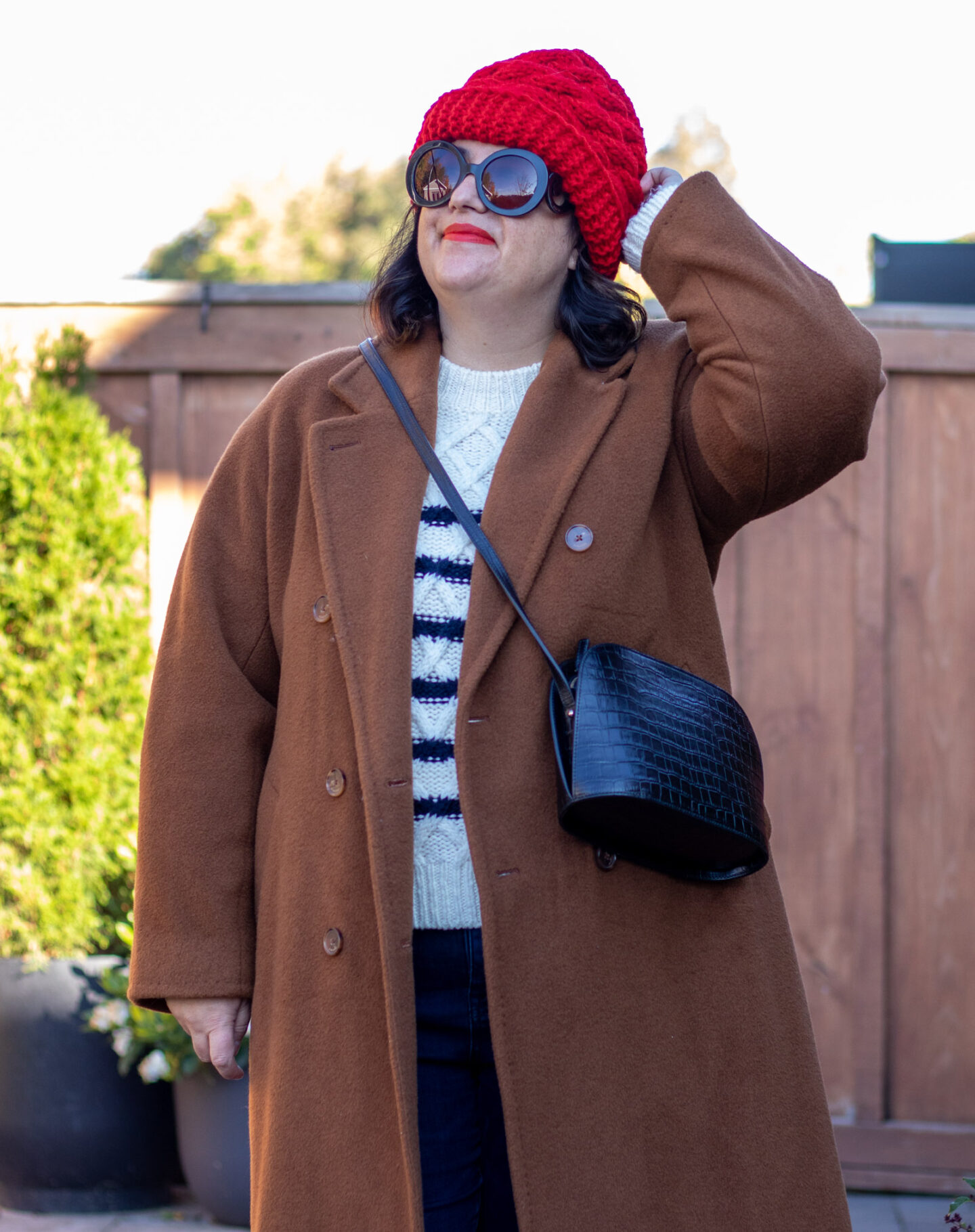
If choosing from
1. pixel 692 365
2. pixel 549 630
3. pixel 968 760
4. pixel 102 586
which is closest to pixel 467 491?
pixel 549 630

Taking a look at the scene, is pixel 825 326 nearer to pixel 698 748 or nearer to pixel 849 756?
pixel 698 748

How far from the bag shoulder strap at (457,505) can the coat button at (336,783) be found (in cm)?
30

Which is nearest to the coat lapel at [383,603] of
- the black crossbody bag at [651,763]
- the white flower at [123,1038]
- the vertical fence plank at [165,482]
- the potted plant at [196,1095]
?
the black crossbody bag at [651,763]

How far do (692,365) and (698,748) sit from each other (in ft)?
1.89

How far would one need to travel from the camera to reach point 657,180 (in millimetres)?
1790

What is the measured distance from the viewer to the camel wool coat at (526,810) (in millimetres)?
1515

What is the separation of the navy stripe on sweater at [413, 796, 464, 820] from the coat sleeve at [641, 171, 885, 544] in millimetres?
527

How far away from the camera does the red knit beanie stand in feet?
5.48

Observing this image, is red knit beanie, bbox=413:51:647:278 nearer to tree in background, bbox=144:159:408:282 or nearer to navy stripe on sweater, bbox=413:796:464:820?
navy stripe on sweater, bbox=413:796:464:820

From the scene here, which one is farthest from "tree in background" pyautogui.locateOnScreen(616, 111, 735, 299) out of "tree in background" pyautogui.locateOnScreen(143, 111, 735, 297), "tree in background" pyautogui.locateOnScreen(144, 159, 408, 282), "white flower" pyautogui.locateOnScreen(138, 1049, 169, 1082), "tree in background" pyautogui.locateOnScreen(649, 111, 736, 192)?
"white flower" pyautogui.locateOnScreen(138, 1049, 169, 1082)

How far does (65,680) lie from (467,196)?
6.92 feet

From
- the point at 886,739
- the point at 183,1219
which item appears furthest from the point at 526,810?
the point at 183,1219

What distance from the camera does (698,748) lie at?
1.47m

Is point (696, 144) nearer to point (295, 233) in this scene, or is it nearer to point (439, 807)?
point (295, 233)
